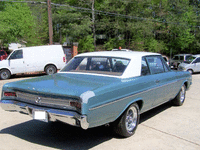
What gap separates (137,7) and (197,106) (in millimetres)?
24200

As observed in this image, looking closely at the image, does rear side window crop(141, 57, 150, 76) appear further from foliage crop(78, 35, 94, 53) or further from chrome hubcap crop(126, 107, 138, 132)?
A: foliage crop(78, 35, 94, 53)

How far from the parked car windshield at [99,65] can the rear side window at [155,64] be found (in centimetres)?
77

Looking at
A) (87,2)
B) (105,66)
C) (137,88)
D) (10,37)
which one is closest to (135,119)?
(137,88)

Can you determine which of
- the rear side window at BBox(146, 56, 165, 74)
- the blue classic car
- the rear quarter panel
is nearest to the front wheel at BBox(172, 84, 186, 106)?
the blue classic car

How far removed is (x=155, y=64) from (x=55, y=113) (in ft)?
9.56

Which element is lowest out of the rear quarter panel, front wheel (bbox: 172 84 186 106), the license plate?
front wheel (bbox: 172 84 186 106)

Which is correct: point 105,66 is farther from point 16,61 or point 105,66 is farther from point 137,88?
point 16,61

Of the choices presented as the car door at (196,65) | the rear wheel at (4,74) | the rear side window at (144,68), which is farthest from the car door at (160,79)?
the car door at (196,65)

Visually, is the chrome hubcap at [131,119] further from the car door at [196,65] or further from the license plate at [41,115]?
the car door at [196,65]

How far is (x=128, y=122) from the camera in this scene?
4.25 m

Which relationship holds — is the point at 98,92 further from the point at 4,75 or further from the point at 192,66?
the point at 192,66

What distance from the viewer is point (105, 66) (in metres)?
4.71

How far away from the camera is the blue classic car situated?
3.36 metres

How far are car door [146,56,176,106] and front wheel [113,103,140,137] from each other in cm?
75
